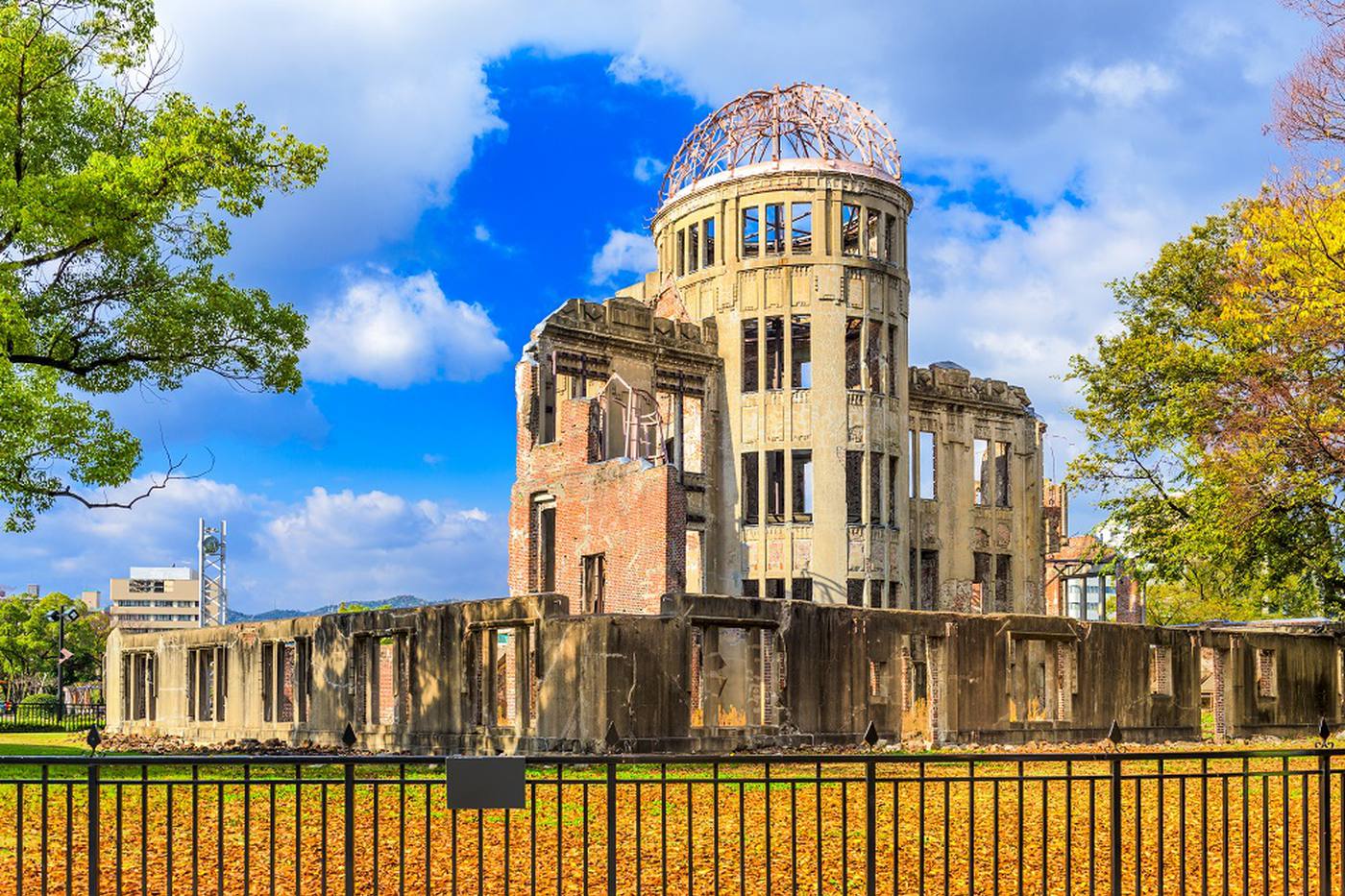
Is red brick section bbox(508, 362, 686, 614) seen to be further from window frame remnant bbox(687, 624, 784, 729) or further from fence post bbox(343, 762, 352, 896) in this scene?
fence post bbox(343, 762, 352, 896)

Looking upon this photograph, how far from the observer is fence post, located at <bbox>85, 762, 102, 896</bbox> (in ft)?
23.4

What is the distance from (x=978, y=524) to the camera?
142 ft

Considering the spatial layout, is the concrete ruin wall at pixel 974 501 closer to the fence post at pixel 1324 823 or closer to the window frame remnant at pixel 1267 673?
the window frame remnant at pixel 1267 673

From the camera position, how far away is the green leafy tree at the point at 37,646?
6209 cm

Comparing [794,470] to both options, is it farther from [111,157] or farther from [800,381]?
[111,157]

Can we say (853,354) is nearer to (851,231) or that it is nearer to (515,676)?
(851,231)

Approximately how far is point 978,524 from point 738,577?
10.2m

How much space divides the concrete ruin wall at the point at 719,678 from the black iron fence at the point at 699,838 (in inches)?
231

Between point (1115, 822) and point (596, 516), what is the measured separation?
23.7m

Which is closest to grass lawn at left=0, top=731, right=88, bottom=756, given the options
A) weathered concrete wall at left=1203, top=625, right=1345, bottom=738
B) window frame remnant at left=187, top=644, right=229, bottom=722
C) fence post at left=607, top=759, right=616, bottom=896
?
window frame remnant at left=187, top=644, right=229, bottom=722

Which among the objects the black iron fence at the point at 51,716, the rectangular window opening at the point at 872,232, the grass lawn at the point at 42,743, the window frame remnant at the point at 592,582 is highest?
the rectangular window opening at the point at 872,232

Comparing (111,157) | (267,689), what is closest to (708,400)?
(267,689)

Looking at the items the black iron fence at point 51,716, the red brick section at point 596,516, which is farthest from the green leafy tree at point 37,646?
the red brick section at point 596,516

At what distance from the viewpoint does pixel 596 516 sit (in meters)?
31.2
